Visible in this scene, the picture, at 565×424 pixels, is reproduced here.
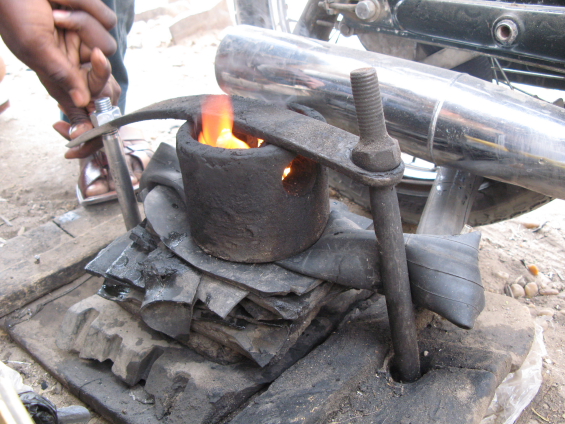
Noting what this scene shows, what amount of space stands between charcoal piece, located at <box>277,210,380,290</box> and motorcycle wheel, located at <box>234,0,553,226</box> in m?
1.03

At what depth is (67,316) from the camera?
6.63 feet

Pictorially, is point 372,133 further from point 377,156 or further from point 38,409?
point 38,409

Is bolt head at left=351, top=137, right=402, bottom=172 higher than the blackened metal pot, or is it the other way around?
bolt head at left=351, top=137, right=402, bottom=172

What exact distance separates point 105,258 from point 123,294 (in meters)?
0.22

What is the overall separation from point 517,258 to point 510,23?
1.25 meters

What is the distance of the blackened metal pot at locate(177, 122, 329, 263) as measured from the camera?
144 centimetres

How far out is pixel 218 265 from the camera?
1626 mm

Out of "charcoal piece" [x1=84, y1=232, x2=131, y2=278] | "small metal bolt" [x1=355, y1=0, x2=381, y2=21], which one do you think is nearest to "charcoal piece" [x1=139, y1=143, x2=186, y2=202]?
"charcoal piece" [x1=84, y1=232, x2=131, y2=278]

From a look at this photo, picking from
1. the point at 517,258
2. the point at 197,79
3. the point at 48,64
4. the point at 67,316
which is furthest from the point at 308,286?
the point at 197,79

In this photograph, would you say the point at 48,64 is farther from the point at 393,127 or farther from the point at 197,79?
the point at 197,79

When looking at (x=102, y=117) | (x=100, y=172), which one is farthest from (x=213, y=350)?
(x=100, y=172)

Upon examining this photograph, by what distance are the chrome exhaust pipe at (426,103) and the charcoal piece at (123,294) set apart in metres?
1.10

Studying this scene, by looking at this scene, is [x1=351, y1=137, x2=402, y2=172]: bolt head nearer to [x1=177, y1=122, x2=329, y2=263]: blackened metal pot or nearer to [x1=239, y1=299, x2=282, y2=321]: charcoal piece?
[x1=177, y1=122, x2=329, y2=263]: blackened metal pot

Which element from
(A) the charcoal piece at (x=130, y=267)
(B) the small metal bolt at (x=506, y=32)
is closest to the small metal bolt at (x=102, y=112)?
(A) the charcoal piece at (x=130, y=267)
